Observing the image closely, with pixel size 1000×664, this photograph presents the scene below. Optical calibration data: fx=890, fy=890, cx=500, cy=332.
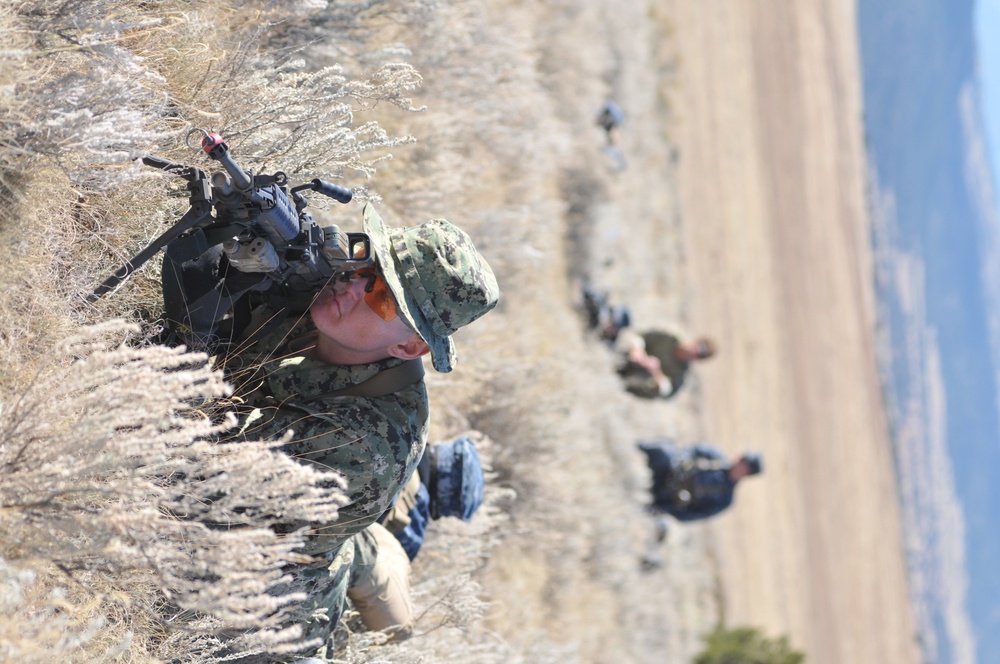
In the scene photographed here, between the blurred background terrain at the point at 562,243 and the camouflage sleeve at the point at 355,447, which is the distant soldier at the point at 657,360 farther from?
the camouflage sleeve at the point at 355,447

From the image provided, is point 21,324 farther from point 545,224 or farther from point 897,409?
point 897,409

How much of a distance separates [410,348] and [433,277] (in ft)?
0.87

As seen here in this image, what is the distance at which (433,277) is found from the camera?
9.34ft

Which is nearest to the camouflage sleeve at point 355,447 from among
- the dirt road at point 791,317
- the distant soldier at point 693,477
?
the distant soldier at point 693,477

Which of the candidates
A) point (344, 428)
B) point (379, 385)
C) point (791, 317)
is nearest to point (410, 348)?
point (379, 385)

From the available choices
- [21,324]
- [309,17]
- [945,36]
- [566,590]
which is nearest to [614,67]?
[566,590]

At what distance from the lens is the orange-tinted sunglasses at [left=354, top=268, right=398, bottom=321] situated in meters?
2.83

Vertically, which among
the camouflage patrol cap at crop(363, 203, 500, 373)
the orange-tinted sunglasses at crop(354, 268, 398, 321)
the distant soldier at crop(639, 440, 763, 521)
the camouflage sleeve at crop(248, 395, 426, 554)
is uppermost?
the camouflage patrol cap at crop(363, 203, 500, 373)

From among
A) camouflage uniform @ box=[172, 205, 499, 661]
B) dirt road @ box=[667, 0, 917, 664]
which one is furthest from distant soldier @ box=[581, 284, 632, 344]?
camouflage uniform @ box=[172, 205, 499, 661]

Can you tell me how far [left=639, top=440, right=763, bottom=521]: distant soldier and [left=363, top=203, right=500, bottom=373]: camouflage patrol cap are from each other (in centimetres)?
591

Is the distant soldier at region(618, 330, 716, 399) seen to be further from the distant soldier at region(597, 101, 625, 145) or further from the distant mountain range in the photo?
the distant mountain range

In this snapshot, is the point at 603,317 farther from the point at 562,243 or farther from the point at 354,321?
the point at 354,321

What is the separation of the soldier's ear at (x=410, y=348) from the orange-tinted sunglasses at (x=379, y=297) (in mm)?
119

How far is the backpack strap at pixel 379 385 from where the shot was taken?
2.98 m
